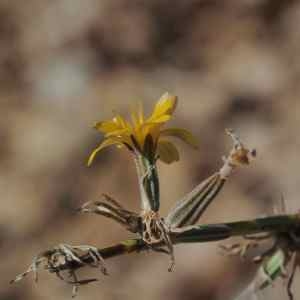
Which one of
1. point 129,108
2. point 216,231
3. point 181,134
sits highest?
point 181,134

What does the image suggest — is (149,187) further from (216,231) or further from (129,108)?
(129,108)

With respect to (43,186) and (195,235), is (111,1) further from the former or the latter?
(195,235)

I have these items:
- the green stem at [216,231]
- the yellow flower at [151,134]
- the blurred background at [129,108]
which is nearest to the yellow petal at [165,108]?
the yellow flower at [151,134]

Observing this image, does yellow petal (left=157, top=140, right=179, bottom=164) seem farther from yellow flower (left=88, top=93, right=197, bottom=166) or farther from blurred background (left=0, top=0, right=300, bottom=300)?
blurred background (left=0, top=0, right=300, bottom=300)

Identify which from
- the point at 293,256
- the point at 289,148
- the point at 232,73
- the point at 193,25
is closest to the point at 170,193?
the point at 289,148

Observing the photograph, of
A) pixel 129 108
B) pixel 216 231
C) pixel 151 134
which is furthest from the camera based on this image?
pixel 129 108

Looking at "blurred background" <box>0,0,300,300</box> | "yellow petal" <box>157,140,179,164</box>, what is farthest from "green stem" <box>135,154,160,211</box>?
"blurred background" <box>0,0,300,300</box>

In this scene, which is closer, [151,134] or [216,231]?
[216,231]

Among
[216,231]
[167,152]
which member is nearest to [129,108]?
[167,152]
